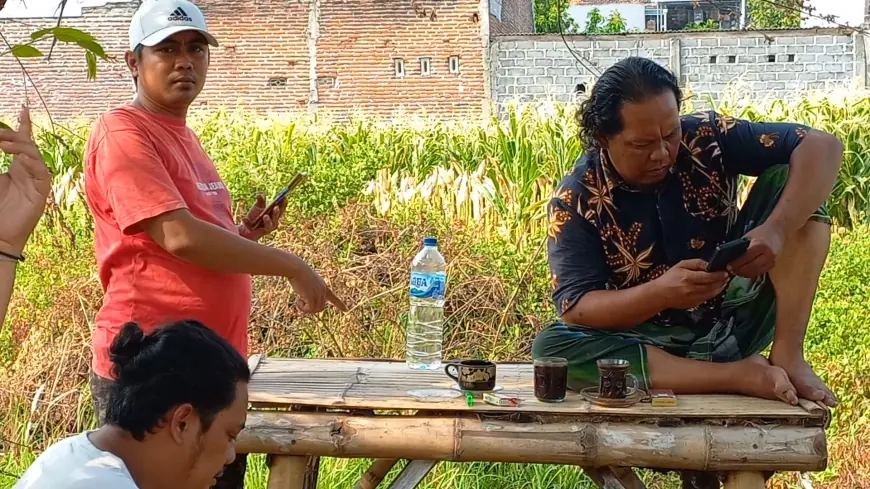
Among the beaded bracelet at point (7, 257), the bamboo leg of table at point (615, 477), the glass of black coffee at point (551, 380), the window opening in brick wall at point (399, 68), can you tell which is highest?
the beaded bracelet at point (7, 257)

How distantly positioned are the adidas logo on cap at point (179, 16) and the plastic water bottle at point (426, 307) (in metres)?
1.17

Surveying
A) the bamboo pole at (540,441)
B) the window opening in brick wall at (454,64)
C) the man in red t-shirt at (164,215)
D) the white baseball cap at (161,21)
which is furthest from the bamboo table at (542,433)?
the window opening in brick wall at (454,64)

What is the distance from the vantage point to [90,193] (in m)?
2.52

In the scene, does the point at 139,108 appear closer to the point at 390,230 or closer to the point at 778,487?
the point at 390,230

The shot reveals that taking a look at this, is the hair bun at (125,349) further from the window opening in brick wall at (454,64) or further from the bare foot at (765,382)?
the window opening in brick wall at (454,64)

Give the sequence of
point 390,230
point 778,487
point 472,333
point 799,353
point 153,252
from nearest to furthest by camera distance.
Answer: point 153,252
point 799,353
point 778,487
point 472,333
point 390,230

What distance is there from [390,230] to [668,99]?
8.01 feet

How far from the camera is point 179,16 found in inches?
101

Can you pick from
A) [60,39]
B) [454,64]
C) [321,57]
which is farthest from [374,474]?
[321,57]

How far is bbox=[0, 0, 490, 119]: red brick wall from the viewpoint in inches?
674

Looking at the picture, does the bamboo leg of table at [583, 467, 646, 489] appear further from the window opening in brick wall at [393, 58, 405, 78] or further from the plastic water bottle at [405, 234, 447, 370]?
the window opening in brick wall at [393, 58, 405, 78]

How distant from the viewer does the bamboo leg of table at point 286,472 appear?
269cm

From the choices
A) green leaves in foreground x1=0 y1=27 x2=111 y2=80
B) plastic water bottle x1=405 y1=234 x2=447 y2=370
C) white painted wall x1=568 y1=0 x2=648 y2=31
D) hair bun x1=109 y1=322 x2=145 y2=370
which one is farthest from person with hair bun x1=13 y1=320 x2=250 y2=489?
white painted wall x1=568 y1=0 x2=648 y2=31

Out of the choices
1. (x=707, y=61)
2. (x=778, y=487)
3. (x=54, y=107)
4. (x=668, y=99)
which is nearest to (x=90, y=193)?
(x=668, y=99)
